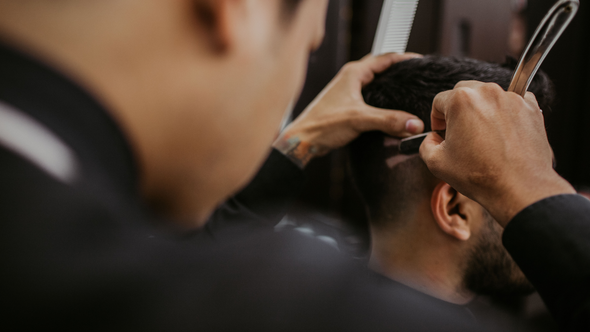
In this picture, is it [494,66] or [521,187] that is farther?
[494,66]

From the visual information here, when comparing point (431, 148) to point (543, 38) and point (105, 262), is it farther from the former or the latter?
point (105, 262)

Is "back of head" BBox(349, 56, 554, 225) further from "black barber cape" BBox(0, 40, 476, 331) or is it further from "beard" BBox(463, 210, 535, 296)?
"black barber cape" BBox(0, 40, 476, 331)

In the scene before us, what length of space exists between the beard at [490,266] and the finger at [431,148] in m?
0.35

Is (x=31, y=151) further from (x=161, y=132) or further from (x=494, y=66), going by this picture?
(x=494, y=66)

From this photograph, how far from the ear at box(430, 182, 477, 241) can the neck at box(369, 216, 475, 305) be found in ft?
0.12

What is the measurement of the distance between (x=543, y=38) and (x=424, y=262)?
0.58 metres

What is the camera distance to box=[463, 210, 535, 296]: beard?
2.91 feet

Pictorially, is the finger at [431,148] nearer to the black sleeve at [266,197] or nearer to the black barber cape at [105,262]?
the black barber cape at [105,262]

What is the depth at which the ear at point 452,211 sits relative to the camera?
88 cm

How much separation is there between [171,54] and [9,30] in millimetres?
140

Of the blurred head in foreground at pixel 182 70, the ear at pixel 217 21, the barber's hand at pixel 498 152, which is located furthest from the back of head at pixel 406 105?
the ear at pixel 217 21

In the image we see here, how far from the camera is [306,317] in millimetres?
343

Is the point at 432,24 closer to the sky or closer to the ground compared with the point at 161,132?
closer to the ground

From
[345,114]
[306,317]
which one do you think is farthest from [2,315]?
[345,114]
